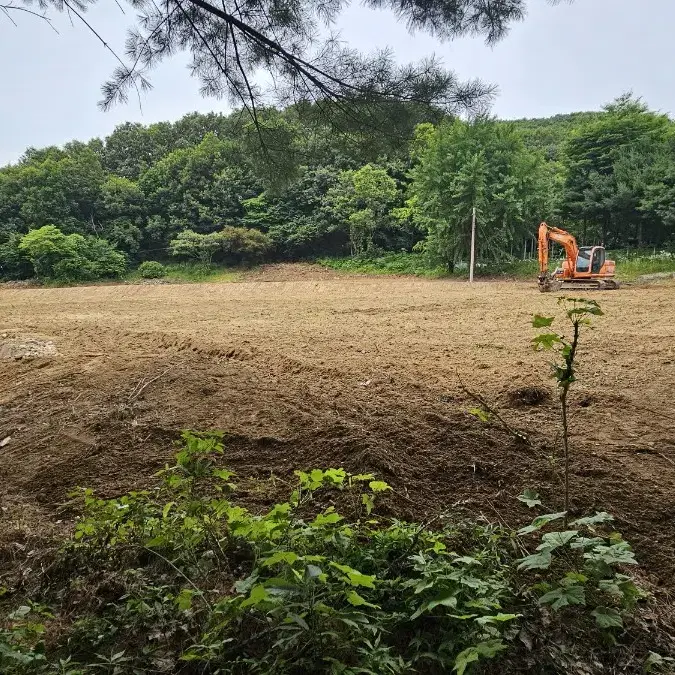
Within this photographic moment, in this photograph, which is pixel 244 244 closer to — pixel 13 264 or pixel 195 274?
pixel 195 274

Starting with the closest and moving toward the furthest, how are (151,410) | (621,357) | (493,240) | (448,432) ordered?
(448,432) < (151,410) < (621,357) < (493,240)

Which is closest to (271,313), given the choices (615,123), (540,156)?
(540,156)

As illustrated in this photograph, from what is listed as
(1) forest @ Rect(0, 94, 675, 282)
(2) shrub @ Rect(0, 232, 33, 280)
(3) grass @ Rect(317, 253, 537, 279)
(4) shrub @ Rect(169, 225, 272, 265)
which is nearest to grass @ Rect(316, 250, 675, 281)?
(3) grass @ Rect(317, 253, 537, 279)

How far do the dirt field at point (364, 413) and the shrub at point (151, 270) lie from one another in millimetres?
19632

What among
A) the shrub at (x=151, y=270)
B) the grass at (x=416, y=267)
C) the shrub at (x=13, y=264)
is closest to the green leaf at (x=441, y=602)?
the grass at (x=416, y=267)

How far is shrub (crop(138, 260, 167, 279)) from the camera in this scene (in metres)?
25.6

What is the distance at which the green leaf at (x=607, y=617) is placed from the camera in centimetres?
129

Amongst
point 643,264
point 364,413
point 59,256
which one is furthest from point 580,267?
point 59,256

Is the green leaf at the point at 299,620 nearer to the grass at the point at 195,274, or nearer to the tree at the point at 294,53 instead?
the tree at the point at 294,53

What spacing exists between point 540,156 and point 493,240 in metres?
4.09

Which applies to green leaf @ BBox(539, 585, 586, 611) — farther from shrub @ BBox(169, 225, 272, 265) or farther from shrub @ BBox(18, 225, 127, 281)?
shrub @ BBox(18, 225, 127, 281)

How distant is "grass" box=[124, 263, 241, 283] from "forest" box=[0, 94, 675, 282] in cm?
66

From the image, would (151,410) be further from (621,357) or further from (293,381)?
(621,357)

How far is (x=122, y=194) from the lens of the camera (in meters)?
29.2
